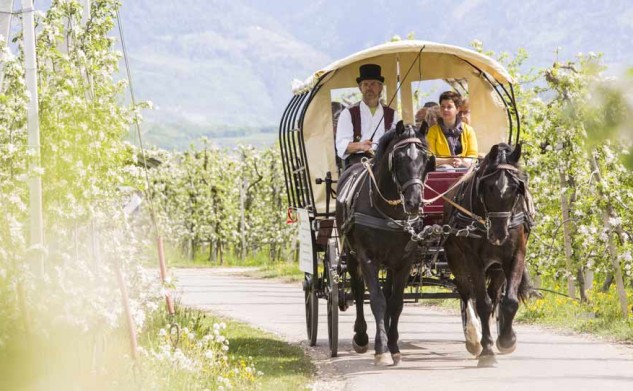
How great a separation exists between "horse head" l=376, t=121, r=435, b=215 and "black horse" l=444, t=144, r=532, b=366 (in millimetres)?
602

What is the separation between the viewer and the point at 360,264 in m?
9.89

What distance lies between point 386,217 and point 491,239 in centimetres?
100

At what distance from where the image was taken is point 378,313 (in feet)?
31.4

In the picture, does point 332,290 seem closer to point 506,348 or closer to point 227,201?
point 506,348

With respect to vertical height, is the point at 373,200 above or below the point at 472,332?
above

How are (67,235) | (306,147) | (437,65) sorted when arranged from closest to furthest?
(67,235) < (306,147) < (437,65)

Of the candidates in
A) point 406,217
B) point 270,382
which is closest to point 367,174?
point 406,217

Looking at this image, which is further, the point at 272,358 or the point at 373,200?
the point at 272,358

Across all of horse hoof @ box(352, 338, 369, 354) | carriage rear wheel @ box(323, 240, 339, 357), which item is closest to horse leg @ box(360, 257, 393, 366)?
carriage rear wheel @ box(323, 240, 339, 357)

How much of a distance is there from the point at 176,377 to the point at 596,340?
575 centimetres

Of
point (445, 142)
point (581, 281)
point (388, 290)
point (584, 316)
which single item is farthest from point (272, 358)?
point (581, 281)

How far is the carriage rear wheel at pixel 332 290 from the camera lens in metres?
10.5

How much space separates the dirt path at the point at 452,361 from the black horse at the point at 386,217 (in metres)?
0.51

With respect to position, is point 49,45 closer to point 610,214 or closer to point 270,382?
point 270,382
